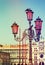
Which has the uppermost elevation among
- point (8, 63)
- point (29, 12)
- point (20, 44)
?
point (29, 12)

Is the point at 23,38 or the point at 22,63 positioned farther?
the point at 22,63

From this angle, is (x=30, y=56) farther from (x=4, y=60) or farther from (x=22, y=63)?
(x=4, y=60)

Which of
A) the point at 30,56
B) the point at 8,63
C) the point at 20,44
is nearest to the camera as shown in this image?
the point at 30,56

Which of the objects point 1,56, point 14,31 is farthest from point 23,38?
point 1,56

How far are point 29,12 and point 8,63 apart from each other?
0.86 metres

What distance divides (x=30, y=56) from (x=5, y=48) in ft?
1.76

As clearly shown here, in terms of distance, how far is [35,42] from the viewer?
324cm

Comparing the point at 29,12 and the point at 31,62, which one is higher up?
the point at 29,12

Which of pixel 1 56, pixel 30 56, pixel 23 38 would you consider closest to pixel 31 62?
pixel 30 56

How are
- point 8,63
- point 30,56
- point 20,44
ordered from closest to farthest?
point 30,56 → point 20,44 → point 8,63

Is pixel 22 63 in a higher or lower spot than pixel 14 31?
lower

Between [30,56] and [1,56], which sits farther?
[1,56]

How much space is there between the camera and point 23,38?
316 centimetres

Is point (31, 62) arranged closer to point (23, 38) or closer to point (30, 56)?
point (30, 56)
